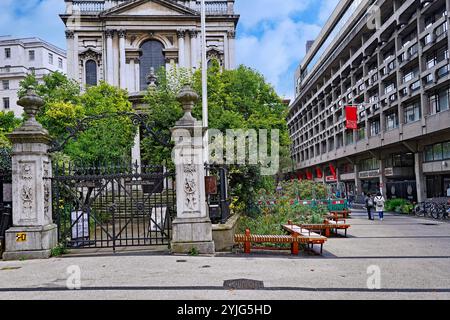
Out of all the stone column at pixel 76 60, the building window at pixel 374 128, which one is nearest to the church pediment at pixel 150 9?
the stone column at pixel 76 60

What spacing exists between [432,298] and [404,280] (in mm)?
1325

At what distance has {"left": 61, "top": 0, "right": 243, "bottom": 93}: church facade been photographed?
46188 mm

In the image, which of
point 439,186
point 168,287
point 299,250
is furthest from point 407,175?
point 168,287

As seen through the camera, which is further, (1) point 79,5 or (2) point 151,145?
(1) point 79,5

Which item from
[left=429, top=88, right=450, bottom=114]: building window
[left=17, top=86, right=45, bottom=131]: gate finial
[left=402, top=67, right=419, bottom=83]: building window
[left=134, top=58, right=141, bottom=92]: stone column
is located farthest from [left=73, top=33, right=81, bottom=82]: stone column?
[left=17, top=86, right=45, bottom=131]: gate finial


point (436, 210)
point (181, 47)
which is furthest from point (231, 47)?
point (436, 210)

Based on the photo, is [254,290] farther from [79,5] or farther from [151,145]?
[79,5]

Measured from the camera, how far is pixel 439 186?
123ft

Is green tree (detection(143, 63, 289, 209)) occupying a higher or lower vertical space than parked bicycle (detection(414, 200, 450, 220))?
higher

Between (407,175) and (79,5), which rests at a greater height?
(79,5)

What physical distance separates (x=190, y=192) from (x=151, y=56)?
39266 millimetres

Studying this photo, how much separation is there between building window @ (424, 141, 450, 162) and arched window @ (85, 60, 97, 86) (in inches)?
1351

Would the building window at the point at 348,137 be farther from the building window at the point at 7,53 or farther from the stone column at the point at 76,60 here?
the building window at the point at 7,53

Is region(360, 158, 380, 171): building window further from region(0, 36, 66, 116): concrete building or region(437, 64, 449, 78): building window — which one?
region(0, 36, 66, 116): concrete building
